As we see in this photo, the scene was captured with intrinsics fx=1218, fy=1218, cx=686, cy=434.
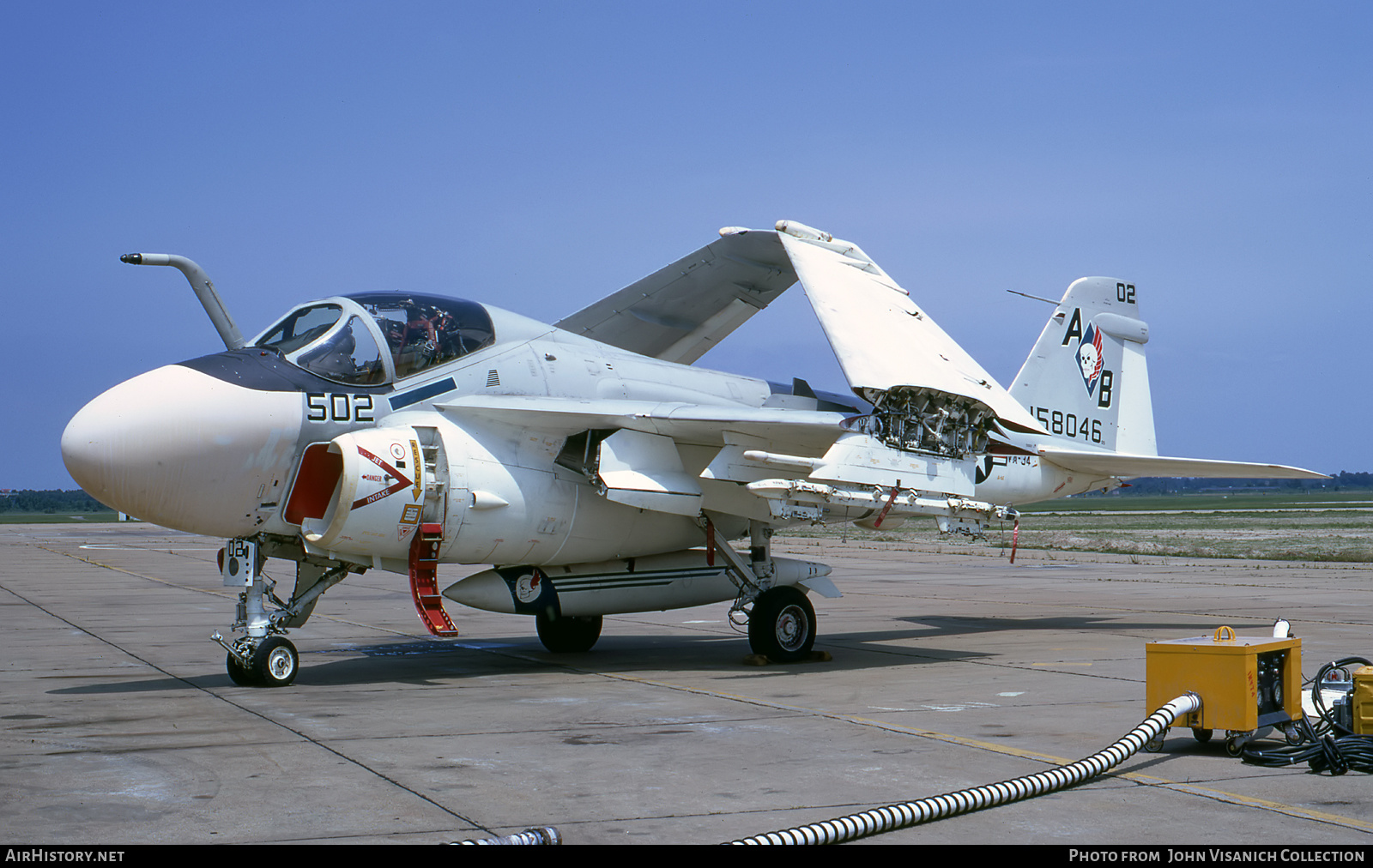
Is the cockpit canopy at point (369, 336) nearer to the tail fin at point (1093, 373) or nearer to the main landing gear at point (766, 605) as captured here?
the main landing gear at point (766, 605)

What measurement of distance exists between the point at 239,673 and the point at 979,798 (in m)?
6.77

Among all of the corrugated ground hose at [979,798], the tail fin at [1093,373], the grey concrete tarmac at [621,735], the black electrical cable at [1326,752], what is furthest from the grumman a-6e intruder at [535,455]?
the black electrical cable at [1326,752]

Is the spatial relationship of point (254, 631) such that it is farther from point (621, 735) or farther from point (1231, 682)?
point (1231, 682)

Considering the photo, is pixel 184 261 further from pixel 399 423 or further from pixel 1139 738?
pixel 1139 738

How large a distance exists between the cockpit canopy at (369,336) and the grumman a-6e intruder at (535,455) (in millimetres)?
18

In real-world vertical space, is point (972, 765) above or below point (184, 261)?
below

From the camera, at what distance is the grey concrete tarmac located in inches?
220

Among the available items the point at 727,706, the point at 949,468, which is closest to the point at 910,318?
the point at 949,468

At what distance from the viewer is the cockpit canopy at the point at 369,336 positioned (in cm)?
1026

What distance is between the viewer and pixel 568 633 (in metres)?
13.1

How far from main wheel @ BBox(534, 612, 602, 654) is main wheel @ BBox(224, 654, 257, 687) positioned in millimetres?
3493

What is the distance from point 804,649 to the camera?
1217cm

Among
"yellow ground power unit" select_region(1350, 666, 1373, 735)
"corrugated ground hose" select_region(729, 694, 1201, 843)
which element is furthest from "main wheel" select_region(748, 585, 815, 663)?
"yellow ground power unit" select_region(1350, 666, 1373, 735)
